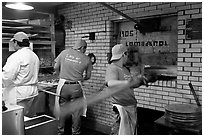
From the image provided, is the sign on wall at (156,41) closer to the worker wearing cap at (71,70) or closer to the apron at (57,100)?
the worker wearing cap at (71,70)

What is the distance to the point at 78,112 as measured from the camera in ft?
A: 10.8

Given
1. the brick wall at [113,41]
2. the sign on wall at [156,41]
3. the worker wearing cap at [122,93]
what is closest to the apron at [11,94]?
the worker wearing cap at [122,93]

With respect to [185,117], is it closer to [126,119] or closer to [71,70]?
[126,119]

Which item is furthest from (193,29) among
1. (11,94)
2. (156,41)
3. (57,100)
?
(11,94)

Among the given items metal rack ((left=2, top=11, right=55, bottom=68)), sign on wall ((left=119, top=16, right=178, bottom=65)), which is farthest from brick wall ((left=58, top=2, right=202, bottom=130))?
metal rack ((left=2, top=11, right=55, bottom=68))

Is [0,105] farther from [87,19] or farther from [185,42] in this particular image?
[87,19]

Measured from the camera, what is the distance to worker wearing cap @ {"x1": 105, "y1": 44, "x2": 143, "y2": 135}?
2.12 metres

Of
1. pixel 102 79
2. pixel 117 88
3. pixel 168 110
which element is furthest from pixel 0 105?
pixel 102 79

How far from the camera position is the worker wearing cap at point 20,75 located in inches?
97.3

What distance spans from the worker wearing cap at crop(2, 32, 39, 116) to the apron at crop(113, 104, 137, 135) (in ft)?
3.73

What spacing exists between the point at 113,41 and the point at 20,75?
1.56 m

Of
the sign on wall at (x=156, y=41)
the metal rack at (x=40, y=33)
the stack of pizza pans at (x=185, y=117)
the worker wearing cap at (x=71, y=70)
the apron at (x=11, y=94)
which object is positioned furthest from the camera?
the metal rack at (x=40, y=33)

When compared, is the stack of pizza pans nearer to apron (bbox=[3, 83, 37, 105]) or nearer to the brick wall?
the brick wall

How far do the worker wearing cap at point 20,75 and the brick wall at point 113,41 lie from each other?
1.19 metres
